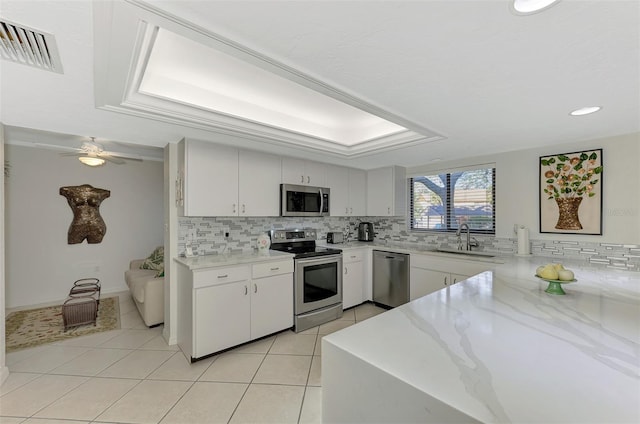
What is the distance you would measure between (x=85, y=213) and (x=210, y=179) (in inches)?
123

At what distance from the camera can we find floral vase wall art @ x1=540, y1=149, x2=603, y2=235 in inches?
104

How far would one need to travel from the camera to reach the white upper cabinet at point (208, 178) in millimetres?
2658

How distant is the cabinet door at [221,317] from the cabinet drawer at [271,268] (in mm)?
154

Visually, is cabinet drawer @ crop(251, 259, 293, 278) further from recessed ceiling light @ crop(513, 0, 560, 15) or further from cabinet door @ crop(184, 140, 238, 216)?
recessed ceiling light @ crop(513, 0, 560, 15)

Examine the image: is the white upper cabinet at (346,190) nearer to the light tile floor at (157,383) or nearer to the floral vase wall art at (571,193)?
the light tile floor at (157,383)

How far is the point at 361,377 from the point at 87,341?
354 cm

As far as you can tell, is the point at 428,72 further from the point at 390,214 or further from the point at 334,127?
the point at 390,214

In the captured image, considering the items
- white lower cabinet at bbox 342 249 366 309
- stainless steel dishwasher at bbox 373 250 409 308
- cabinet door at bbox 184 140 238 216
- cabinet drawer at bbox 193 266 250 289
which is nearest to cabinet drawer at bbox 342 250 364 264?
white lower cabinet at bbox 342 249 366 309

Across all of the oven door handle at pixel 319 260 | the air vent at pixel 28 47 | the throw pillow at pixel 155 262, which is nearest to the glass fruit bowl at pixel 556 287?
the oven door handle at pixel 319 260

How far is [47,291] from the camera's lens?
4094mm

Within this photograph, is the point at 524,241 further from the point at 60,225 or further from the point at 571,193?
the point at 60,225

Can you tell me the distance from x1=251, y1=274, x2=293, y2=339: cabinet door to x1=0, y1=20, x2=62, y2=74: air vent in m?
2.22

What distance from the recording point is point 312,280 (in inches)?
131

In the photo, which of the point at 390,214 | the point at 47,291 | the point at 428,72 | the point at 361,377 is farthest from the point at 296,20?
the point at 47,291
